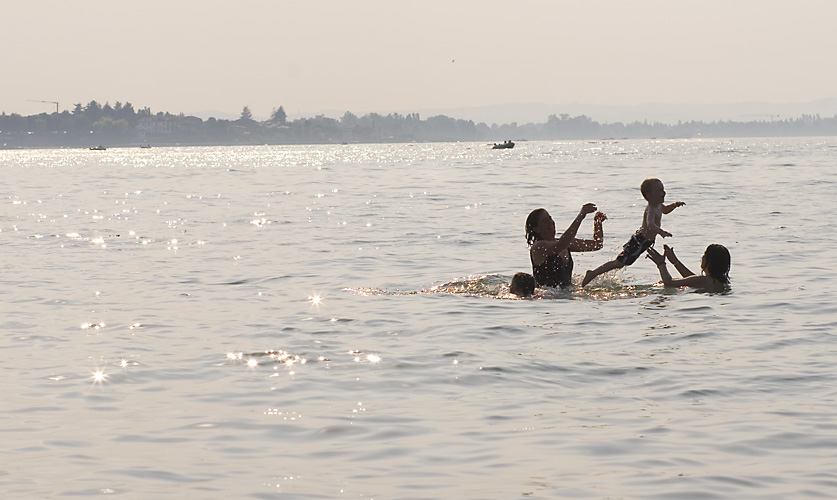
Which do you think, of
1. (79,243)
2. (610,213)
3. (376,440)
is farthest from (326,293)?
(610,213)

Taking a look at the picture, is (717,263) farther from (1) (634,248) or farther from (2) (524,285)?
(2) (524,285)

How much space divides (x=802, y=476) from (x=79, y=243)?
23678mm

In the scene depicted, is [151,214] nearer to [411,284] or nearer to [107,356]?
[411,284]

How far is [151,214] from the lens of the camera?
133 feet

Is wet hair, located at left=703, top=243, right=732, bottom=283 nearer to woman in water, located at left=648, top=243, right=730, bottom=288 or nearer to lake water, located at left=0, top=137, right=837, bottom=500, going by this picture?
woman in water, located at left=648, top=243, right=730, bottom=288

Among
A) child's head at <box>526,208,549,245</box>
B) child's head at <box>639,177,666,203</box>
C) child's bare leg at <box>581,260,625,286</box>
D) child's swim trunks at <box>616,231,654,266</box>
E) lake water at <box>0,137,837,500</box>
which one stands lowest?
lake water at <box>0,137,837,500</box>

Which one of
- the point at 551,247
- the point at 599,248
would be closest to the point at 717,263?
the point at 599,248

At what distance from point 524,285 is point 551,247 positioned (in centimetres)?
71

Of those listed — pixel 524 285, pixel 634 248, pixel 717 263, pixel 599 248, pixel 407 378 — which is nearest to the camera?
pixel 407 378

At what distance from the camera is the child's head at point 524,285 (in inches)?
647

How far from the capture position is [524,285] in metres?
16.4

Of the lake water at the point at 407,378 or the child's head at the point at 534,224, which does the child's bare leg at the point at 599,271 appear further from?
the child's head at the point at 534,224

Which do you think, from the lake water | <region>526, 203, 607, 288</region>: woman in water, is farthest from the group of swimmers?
the lake water

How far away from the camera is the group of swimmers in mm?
16234
